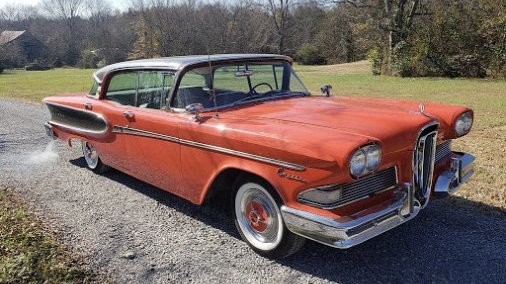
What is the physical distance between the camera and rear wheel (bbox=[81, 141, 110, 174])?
5395 millimetres

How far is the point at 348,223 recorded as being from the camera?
270cm

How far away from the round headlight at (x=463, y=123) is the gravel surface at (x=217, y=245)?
30.0 inches

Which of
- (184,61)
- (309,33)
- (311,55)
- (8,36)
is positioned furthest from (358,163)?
(8,36)

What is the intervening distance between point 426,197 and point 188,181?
1.87m

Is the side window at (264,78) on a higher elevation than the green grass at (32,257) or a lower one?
higher

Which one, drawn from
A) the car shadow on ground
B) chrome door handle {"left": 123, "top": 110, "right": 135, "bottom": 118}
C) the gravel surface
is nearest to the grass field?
the car shadow on ground

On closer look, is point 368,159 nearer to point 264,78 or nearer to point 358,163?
point 358,163

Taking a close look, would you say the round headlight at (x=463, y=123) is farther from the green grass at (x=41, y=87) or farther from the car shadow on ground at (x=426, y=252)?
the green grass at (x=41, y=87)

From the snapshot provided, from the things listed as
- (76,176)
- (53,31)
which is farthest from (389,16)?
(53,31)

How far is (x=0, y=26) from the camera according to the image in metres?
82.9

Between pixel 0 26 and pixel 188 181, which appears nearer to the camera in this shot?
pixel 188 181

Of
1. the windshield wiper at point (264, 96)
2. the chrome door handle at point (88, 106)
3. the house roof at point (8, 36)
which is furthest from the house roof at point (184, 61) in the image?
the house roof at point (8, 36)

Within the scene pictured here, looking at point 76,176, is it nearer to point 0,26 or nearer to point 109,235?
point 109,235

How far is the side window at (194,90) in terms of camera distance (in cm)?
384
